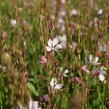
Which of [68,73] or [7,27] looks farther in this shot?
[7,27]

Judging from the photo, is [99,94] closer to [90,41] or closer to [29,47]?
[29,47]

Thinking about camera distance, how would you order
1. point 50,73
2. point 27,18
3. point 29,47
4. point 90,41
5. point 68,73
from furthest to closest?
point 27,18, point 90,41, point 29,47, point 68,73, point 50,73

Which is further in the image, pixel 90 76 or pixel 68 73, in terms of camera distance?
pixel 68 73

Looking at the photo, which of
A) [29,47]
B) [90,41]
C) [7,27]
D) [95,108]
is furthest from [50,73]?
[7,27]

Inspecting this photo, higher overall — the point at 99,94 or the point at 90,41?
the point at 90,41

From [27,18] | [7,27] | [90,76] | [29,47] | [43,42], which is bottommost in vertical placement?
[90,76]

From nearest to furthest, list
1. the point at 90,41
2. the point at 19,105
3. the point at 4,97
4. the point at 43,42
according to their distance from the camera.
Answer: the point at 19,105
the point at 43,42
the point at 4,97
the point at 90,41

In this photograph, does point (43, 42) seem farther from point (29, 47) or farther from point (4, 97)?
point (29, 47)

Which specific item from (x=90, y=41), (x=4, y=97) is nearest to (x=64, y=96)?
A: (x=4, y=97)

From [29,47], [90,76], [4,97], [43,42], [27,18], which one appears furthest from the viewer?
[27,18]
